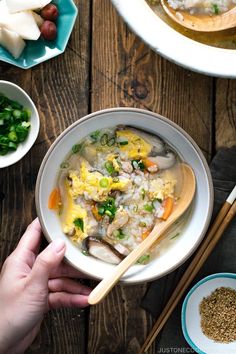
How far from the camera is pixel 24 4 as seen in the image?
1667mm

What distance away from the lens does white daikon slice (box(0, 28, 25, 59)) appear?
5.50 ft

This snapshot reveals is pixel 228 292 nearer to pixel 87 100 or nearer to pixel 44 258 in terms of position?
pixel 44 258

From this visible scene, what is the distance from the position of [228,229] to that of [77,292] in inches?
19.0

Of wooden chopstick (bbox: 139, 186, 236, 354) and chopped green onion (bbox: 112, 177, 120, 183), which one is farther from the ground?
chopped green onion (bbox: 112, 177, 120, 183)

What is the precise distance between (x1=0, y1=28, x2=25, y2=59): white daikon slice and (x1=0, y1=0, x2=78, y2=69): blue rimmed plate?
0.04 ft

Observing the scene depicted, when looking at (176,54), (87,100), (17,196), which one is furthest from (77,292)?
(176,54)

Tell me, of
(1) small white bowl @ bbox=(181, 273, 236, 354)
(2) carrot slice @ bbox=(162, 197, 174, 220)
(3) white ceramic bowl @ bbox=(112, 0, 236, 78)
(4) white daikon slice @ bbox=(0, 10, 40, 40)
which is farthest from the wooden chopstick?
(4) white daikon slice @ bbox=(0, 10, 40, 40)

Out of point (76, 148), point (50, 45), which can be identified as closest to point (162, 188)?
point (76, 148)

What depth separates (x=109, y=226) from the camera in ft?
5.64

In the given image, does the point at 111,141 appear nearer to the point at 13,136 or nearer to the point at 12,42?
the point at 13,136

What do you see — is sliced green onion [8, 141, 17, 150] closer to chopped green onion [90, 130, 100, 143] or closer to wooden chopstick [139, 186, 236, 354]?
chopped green onion [90, 130, 100, 143]

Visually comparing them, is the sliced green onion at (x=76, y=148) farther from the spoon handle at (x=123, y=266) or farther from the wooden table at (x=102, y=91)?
the spoon handle at (x=123, y=266)

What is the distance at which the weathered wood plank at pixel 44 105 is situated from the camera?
5.82 ft

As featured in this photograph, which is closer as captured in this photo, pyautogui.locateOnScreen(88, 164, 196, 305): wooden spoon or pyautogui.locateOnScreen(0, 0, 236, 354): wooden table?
pyautogui.locateOnScreen(88, 164, 196, 305): wooden spoon
